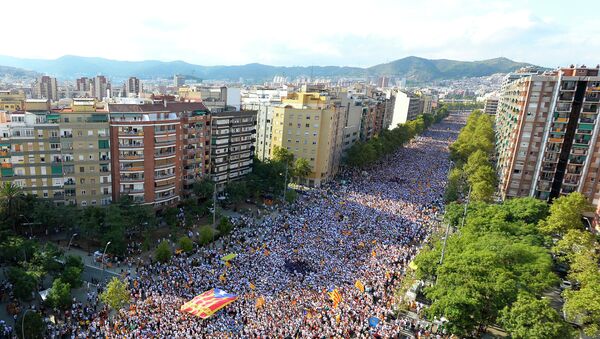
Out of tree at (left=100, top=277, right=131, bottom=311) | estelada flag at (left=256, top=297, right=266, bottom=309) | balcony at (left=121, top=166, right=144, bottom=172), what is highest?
balcony at (left=121, top=166, right=144, bottom=172)

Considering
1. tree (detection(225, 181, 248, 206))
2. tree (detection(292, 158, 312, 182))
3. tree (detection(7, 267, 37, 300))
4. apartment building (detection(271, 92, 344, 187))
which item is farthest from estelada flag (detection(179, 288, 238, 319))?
apartment building (detection(271, 92, 344, 187))

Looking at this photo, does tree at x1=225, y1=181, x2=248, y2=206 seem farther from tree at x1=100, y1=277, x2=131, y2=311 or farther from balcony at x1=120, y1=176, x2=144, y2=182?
tree at x1=100, y1=277, x2=131, y2=311

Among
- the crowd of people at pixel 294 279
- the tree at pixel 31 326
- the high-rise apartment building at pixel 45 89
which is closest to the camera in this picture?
the tree at pixel 31 326

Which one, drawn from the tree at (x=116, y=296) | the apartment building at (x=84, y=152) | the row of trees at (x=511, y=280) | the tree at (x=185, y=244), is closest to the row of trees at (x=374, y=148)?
the row of trees at (x=511, y=280)

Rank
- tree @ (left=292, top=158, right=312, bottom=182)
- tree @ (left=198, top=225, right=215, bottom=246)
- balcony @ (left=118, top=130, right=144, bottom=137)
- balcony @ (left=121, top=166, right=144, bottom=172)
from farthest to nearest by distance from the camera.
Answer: tree @ (left=292, top=158, right=312, bottom=182) → balcony @ (left=121, top=166, right=144, bottom=172) → balcony @ (left=118, top=130, right=144, bottom=137) → tree @ (left=198, top=225, right=215, bottom=246)

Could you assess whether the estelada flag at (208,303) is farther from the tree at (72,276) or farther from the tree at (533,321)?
the tree at (533,321)

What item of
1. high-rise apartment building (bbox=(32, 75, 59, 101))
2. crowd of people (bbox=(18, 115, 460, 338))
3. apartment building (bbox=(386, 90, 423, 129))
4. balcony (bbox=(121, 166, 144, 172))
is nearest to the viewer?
crowd of people (bbox=(18, 115, 460, 338))

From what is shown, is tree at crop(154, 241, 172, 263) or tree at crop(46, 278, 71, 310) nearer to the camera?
tree at crop(46, 278, 71, 310)

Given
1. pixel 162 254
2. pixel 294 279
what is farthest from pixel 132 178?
pixel 294 279

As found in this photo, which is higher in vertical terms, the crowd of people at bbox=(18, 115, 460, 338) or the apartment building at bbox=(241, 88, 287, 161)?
the apartment building at bbox=(241, 88, 287, 161)
